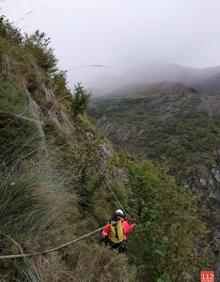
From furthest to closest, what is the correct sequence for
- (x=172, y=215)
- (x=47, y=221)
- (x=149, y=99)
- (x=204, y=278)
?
(x=149, y=99), (x=172, y=215), (x=204, y=278), (x=47, y=221)

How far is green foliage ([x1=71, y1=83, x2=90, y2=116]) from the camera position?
40.9ft

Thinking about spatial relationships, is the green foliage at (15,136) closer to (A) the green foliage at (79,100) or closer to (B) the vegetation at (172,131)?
(A) the green foliage at (79,100)

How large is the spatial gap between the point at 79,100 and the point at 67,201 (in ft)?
30.8

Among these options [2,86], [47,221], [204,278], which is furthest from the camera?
[204,278]

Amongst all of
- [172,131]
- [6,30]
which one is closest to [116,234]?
[6,30]

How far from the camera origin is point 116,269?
3756mm

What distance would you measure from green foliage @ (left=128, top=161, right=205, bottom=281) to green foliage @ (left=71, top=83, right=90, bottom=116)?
14.1 ft

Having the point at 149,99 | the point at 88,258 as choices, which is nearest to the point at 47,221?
the point at 88,258

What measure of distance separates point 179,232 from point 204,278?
90 centimetres

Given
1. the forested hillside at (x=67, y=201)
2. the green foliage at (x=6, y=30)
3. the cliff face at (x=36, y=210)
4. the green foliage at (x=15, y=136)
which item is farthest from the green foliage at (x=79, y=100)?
the green foliage at (x=15, y=136)

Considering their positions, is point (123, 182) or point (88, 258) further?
point (123, 182)

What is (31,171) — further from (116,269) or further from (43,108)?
(43,108)

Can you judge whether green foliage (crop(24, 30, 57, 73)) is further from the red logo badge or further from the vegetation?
the vegetation

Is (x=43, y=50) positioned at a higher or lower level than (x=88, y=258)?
higher
